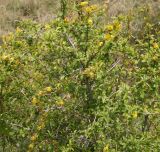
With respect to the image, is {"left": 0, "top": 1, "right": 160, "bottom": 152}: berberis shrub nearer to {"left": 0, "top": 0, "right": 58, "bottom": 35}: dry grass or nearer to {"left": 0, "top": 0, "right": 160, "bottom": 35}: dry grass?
{"left": 0, "top": 0, "right": 160, "bottom": 35}: dry grass

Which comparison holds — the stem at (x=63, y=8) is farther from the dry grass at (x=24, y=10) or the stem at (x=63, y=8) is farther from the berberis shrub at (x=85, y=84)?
the dry grass at (x=24, y=10)

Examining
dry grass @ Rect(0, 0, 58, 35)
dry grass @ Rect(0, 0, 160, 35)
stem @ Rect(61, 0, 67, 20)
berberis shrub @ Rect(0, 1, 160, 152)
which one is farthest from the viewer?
dry grass @ Rect(0, 0, 58, 35)

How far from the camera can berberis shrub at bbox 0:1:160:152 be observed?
320 cm

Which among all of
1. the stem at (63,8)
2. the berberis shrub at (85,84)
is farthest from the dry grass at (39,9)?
the berberis shrub at (85,84)

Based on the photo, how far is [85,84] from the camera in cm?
337

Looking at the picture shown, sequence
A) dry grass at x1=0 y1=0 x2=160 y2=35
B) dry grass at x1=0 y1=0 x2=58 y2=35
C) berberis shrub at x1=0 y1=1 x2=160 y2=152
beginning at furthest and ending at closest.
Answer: dry grass at x1=0 y1=0 x2=58 y2=35, dry grass at x1=0 y1=0 x2=160 y2=35, berberis shrub at x1=0 y1=1 x2=160 y2=152

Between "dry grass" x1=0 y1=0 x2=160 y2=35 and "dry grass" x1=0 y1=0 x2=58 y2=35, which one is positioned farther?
"dry grass" x1=0 y1=0 x2=58 y2=35

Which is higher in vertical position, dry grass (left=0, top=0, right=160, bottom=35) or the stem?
the stem

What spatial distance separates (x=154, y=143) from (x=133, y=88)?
46cm

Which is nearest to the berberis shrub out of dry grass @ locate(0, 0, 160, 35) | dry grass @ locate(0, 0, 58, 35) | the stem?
the stem

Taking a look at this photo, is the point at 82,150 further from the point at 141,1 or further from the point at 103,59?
the point at 141,1

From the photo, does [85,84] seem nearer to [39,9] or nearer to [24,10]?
[39,9]

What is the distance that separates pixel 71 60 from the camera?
3434mm

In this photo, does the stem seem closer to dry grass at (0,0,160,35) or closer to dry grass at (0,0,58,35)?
dry grass at (0,0,160,35)
